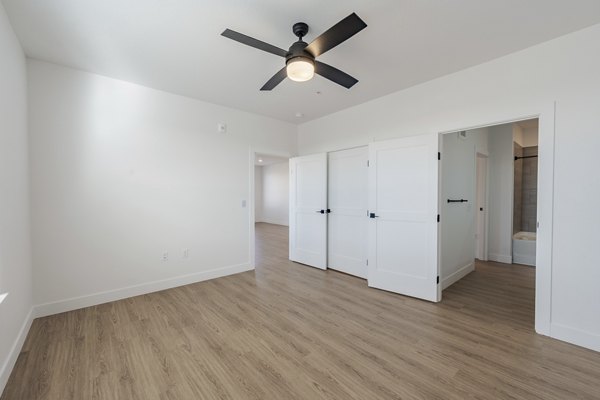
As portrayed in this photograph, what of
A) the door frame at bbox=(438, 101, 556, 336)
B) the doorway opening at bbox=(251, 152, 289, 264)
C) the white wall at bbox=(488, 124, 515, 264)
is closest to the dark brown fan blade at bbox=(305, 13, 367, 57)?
the door frame at bbox=(438, 101, 556, 336)

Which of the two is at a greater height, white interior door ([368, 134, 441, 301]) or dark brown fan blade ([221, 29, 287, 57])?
dark brown fan blade ([221, 29, 287, 57])

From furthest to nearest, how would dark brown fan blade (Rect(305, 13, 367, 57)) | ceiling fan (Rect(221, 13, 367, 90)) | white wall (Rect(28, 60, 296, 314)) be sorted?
1. white wall (Rect(28, 60, 296, 314))
2. ceiling fan (Rect(221, 13, 367, 90))
3. dark brown fan blade (Rect(305, 13, 367, 57))

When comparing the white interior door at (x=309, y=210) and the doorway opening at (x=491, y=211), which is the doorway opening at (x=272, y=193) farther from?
the doorway opening at (x=491, y=211)

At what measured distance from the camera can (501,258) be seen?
482 cm

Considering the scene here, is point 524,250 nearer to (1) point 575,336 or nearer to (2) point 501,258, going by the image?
(2) point 501,258

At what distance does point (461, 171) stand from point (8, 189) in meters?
5.26

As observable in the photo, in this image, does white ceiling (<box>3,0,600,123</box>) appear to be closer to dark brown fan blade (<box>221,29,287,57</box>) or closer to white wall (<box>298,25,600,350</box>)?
white wall (<box>298,25,600,350</box>)

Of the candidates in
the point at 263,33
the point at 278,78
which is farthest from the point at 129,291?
the point at 263,33

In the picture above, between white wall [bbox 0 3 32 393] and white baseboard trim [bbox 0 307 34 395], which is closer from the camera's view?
white baseboard trim [bbox 0 307 34 395]

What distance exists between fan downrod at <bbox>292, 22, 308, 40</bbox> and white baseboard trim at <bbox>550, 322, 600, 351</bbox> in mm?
3447

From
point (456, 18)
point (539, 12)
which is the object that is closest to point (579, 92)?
point (539, 12)

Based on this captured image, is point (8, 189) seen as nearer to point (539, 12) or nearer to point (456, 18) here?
point (456, 18)

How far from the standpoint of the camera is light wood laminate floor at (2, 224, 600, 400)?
1.70 metres

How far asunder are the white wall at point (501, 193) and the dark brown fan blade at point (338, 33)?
4.66 meters
